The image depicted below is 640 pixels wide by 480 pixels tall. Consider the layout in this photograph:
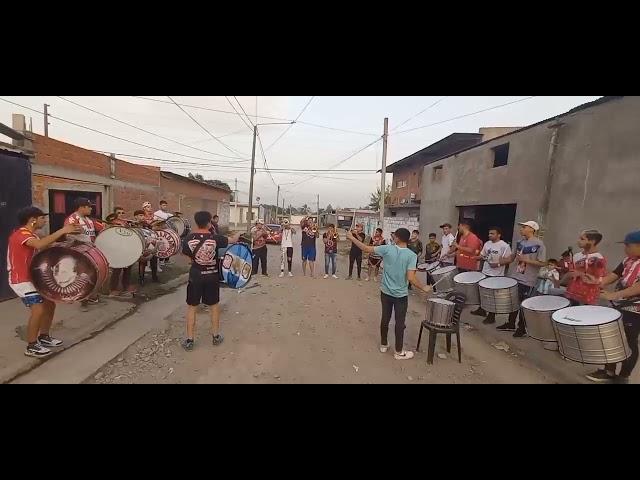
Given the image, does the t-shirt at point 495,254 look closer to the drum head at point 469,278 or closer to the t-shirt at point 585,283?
the drum head at point 469,278

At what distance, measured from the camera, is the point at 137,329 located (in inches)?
174

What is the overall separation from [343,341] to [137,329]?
120 inches

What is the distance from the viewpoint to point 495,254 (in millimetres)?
4879

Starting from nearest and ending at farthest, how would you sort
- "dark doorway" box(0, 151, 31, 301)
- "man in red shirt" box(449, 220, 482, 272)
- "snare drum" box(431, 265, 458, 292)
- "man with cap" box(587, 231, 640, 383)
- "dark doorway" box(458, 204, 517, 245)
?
"man with cap" box(587, 231, 640, 383) < "snare drum" box(431, 265, 458, 292) < "dark doorway" box(0, 151, 31, 301) < "man in red shirt" box(449, 220, 482, 272) < "dark doorway" box(458, 204, 517, 245)

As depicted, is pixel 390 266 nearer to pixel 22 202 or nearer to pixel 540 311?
pixel 540 311

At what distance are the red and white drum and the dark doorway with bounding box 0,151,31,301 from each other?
91.0 inches

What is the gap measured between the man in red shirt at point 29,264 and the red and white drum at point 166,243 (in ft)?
8.93

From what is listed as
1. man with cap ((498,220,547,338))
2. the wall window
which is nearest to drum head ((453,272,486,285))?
man with cap ((498,220,547,338))

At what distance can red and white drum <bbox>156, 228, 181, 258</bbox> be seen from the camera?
614 cm

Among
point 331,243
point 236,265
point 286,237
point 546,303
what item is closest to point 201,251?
point 236,265

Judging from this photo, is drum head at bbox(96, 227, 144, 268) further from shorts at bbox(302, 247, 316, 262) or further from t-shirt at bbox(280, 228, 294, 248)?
shorts at bbox(302, 247, 316, 262)

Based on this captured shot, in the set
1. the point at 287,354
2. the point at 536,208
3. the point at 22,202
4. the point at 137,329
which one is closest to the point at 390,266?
the point at 287,354

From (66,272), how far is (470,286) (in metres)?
5.21

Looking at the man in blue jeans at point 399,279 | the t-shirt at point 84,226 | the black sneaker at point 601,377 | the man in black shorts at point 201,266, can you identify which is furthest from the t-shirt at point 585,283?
the t-shirt at point 84,226
